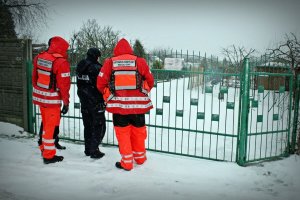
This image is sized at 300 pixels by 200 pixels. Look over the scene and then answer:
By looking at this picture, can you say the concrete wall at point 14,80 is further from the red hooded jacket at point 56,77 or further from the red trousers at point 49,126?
the red trousers at point 49,126

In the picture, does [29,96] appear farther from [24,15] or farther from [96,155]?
[24,15]

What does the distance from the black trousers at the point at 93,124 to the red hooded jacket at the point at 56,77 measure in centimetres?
44

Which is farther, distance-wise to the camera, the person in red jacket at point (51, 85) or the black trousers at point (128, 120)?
the person in red jacket at point (51, 85)

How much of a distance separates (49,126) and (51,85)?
2.21 ft

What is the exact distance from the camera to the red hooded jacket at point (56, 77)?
180 inches

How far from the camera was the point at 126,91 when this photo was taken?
4414 mm

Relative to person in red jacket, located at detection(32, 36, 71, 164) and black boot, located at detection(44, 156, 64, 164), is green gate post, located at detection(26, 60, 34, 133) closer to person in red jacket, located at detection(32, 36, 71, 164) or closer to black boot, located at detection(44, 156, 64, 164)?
person in red jacket, located at detection(32, 36, 71, 164)

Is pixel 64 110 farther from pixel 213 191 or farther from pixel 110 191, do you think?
pixel 213 191

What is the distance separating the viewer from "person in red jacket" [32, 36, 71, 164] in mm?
4598

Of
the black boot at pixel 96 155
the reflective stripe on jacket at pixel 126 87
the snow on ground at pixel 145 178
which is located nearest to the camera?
the snow on ground at pixel 145 178

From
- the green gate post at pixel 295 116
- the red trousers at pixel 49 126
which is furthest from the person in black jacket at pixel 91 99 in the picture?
the green gate post at pixel 295 116

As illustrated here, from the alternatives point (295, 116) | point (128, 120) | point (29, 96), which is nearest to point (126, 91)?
point (128, 120)

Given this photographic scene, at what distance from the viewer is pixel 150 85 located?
462 centimetres

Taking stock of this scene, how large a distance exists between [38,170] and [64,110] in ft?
3.41
